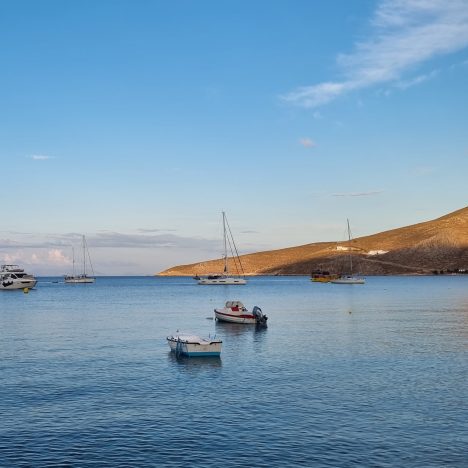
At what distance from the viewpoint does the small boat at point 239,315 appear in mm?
84438

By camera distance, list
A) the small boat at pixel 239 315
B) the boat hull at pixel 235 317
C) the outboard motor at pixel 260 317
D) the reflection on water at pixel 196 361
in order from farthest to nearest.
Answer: the boat hull at pixel 235 317 < the small boat at pixel 239 315 < the outboard motor at pixel 260 317 < the reflection on water at pixel 196 361

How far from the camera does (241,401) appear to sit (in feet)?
123

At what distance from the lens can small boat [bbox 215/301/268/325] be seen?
8444cm

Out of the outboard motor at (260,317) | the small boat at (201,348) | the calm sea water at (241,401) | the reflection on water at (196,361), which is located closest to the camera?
the calm sea water at (241,401)

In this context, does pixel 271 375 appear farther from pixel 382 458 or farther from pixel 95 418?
pixel 382 458

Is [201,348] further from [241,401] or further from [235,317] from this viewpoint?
[235,317]

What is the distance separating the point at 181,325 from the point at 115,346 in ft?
82.9

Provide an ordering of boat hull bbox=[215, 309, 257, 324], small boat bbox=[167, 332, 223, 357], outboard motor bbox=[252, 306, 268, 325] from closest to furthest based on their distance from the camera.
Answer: small boat bbox=[167, 332, 223, 357], outboard motor bbox=[252, 306, 268, 325], boat hull bbox=[215, 309, 257, 324]

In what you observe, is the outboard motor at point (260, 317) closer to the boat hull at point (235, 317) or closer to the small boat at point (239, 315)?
the small boat at point (239, 315)

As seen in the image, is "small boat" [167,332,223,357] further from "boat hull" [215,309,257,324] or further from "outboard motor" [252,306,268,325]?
"boat hull" [215,309,257,324]

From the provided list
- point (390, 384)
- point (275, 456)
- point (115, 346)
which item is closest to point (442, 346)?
point (390, 384)

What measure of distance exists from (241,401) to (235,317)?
5037 cm

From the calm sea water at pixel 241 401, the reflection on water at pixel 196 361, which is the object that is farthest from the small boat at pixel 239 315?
the reflection on water at pixel 196 361

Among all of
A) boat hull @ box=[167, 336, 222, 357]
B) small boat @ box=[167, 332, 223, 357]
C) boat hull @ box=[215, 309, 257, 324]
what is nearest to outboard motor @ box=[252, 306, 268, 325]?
boat hull @ box=[215, 309, 257, 324]
